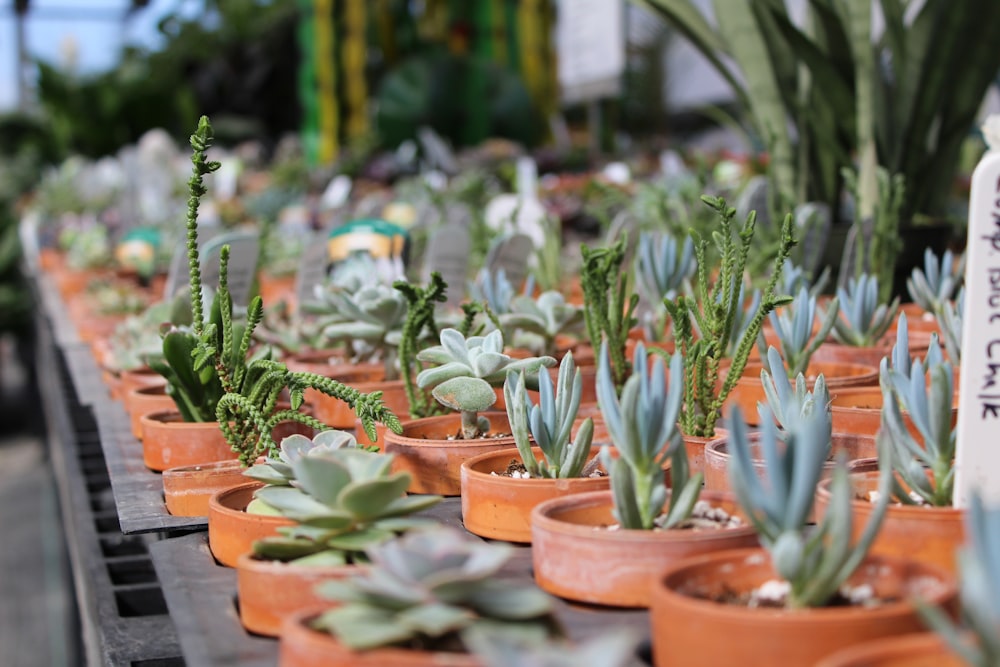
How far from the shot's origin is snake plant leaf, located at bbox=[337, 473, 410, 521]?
2.62 ft

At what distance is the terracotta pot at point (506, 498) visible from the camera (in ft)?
3.12

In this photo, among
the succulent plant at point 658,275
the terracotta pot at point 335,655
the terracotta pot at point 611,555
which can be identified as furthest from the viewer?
the succulent plant at point 658,275

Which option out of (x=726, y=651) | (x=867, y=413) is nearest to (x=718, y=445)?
(x=867, y=413)

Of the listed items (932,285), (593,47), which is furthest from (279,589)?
(593,47)

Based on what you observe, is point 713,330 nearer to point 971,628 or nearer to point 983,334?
point 983,334

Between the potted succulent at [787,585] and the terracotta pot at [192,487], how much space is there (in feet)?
1.75

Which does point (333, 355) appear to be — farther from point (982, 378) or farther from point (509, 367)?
point (982, 378)

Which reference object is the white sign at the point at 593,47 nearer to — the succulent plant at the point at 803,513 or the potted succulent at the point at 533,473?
the potted succulent at the point at 533,473

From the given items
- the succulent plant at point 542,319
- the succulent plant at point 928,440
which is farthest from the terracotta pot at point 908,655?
the succulent plant at point 542,319

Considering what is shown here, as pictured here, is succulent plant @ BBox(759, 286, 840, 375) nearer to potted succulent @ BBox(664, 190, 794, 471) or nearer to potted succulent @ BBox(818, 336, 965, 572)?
potted succulent @ BBox(664, 190, 794, 471)

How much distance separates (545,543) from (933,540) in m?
0.26

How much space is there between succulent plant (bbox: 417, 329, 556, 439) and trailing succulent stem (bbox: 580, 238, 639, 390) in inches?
6.4

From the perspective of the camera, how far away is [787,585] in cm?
73

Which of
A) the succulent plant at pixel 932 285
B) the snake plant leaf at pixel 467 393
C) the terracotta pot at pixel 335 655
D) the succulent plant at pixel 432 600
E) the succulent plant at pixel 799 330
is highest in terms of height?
the succulent plant at pixel 932 285
